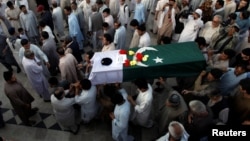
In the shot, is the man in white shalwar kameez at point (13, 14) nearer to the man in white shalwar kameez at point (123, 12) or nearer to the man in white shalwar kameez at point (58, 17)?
the man in white shalwar kameez at point (58, 17)

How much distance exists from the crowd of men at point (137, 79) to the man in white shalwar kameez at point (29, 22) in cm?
3

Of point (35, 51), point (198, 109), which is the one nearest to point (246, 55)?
point (198, 109)

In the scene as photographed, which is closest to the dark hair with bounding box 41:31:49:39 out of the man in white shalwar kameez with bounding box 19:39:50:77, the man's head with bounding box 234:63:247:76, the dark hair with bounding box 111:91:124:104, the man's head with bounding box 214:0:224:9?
the man in white shalwar kameez with bounding box 19:39:50:77

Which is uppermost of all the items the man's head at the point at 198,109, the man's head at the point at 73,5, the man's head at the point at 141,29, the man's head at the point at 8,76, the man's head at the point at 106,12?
the man's head at the point at 73,5

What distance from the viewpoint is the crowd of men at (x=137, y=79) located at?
178 inches

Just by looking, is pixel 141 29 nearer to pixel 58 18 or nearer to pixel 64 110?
pixel 64 110

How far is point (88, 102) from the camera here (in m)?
5.08

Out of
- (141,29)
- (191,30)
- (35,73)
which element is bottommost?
(35,73)

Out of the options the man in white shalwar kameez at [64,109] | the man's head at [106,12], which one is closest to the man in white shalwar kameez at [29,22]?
the man's head at [106,12]

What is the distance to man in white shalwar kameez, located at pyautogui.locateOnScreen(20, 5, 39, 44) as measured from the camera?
7.19 metres

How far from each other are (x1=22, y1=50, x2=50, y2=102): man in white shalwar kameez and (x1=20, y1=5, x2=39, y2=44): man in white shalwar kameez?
1.91 metres

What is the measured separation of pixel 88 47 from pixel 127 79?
10.4 ft

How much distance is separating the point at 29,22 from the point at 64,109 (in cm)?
343

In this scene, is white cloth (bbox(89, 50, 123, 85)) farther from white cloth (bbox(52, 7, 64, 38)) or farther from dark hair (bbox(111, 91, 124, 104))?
white cloth (bbox(52, 7, 64, 38))
